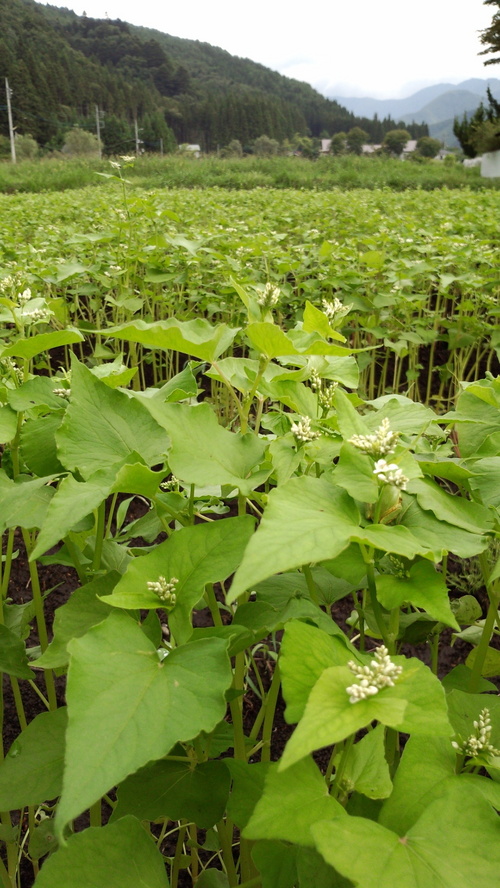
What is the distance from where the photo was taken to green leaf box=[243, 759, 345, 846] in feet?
2.09

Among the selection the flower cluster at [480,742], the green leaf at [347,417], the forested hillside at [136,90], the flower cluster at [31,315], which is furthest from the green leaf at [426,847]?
the forested hillside at [136,90]

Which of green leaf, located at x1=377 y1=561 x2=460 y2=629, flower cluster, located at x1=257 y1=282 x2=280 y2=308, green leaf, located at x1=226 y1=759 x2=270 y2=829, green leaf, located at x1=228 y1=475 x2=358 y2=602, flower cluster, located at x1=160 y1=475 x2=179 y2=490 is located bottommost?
green leaf, located at x1=226 y1=759 x2=270 y2=829

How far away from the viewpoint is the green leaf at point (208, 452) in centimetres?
79

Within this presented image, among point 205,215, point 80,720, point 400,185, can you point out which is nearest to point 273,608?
point 80,720

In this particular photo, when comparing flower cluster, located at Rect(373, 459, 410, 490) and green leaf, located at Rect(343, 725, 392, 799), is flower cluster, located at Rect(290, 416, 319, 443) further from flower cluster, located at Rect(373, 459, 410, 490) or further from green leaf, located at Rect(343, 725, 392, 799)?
→ green leaf, located at Rect(343, 725, 392, 799)

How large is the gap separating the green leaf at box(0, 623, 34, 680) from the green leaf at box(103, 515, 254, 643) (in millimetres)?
387

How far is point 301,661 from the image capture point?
2.20 feet

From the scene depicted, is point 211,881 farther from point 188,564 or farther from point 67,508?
point 67,508

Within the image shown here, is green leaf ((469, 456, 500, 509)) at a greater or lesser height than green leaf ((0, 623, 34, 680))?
greater

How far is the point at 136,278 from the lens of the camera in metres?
4.08

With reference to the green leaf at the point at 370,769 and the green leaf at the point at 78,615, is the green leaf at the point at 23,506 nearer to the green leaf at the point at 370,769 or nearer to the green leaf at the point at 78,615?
the green leaf at the point at 78,615

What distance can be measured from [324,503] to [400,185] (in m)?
22.0

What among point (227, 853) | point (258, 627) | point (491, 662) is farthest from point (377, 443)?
point (227, 853)

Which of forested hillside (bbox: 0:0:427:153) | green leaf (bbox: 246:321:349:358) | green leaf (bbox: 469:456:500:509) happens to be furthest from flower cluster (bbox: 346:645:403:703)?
forested hillside (bbox: 0:0:427:153)
